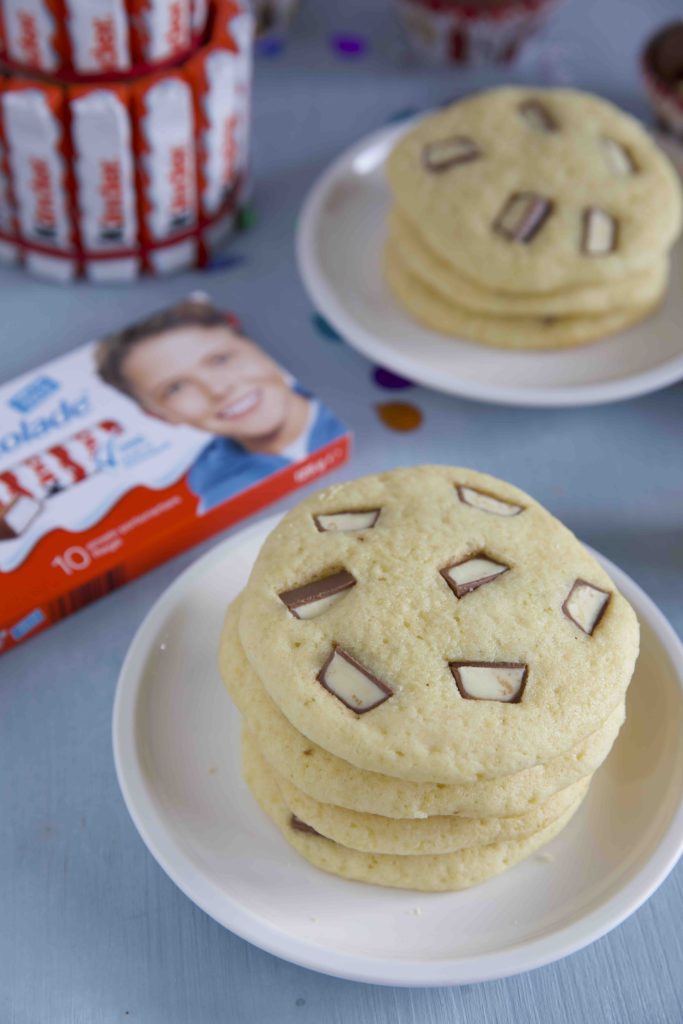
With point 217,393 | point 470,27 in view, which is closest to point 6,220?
point 217,393

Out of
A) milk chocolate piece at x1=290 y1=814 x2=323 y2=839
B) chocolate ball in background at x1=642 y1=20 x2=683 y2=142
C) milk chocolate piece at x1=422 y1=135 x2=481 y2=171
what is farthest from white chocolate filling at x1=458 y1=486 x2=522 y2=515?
chocolate ball in background at x1=642 y1=20 x2=683 y2=142

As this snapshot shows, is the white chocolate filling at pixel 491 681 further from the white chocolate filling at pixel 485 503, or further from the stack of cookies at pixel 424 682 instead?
the white chocolate filling at pixel 485 503

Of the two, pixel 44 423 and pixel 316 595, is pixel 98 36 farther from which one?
pixel 316 595

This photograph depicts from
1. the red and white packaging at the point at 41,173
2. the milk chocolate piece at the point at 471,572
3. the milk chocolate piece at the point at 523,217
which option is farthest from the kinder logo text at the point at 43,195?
the milk chocolate piece at the point at 471,572

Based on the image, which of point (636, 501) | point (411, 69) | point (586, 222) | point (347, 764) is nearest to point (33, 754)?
point (347, 764)

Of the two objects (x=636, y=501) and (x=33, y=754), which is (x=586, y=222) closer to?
(x=636, y=501)

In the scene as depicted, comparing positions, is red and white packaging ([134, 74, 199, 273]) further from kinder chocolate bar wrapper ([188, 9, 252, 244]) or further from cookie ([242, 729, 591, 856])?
cookie ([242, 729, 591, 856])
